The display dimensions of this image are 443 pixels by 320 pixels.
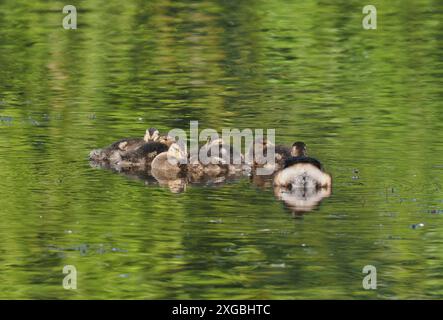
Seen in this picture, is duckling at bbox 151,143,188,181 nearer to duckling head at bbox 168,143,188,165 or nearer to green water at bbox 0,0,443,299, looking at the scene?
duckling head at bbox 168,143,188,165

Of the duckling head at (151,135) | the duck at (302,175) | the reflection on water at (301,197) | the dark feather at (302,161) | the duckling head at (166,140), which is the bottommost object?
the reflection on water at (301,197)

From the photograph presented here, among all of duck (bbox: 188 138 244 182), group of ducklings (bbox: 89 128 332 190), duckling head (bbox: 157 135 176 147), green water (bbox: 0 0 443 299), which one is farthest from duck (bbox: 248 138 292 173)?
duckling head (bbox: 157 135 176 147)

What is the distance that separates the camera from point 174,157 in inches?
685

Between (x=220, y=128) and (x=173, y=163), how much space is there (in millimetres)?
2289

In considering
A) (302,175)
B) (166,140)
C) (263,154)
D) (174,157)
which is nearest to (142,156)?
(166,140)

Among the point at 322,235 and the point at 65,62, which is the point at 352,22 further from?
the point at 322,235

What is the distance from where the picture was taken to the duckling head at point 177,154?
684 inches

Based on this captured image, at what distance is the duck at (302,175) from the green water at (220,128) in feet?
0.79

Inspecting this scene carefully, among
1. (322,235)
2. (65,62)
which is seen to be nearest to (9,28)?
(65,62)

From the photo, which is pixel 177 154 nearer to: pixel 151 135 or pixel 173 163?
pixel 173 163

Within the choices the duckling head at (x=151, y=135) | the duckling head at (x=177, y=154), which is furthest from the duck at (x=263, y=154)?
the duckling head at (x=151, y=135)

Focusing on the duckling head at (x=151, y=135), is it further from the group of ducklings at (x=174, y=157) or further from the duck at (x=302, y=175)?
the duck at (x=302, y=175)
